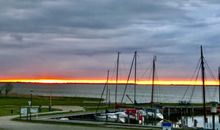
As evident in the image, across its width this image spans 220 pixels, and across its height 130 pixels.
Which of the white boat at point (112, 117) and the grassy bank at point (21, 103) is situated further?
the grassy bank at point (21, 103)

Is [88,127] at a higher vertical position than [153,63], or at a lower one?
lower

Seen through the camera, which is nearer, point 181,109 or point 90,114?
point 90,114

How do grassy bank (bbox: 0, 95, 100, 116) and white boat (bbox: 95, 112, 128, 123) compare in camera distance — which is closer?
white boat (bbox: 95, 112, 128, 123)

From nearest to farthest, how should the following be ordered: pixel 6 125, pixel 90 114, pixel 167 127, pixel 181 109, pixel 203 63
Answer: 1. pixel 167 127
2. pixel 6 125
3. pixel 203 63
4. pixel 90 114
5. pixel 181 109

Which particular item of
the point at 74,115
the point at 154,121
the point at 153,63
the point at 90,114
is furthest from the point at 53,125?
the point at 153,63

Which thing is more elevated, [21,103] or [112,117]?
[21,103]

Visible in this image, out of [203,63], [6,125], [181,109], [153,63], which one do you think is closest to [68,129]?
[6,125]

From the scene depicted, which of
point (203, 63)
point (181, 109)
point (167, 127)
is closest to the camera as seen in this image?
point (167, 127)

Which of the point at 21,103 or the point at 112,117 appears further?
the point at 21,103

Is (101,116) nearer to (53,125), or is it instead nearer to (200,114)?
(53,125)

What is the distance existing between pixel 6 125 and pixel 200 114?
→ 74.0 m

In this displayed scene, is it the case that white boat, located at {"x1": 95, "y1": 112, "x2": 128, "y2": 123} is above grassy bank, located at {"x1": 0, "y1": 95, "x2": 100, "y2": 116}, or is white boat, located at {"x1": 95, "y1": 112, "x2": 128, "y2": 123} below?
below

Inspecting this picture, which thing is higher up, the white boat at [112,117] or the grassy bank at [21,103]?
the grassy bank at [21,103]

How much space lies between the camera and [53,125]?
53531 millimetres
